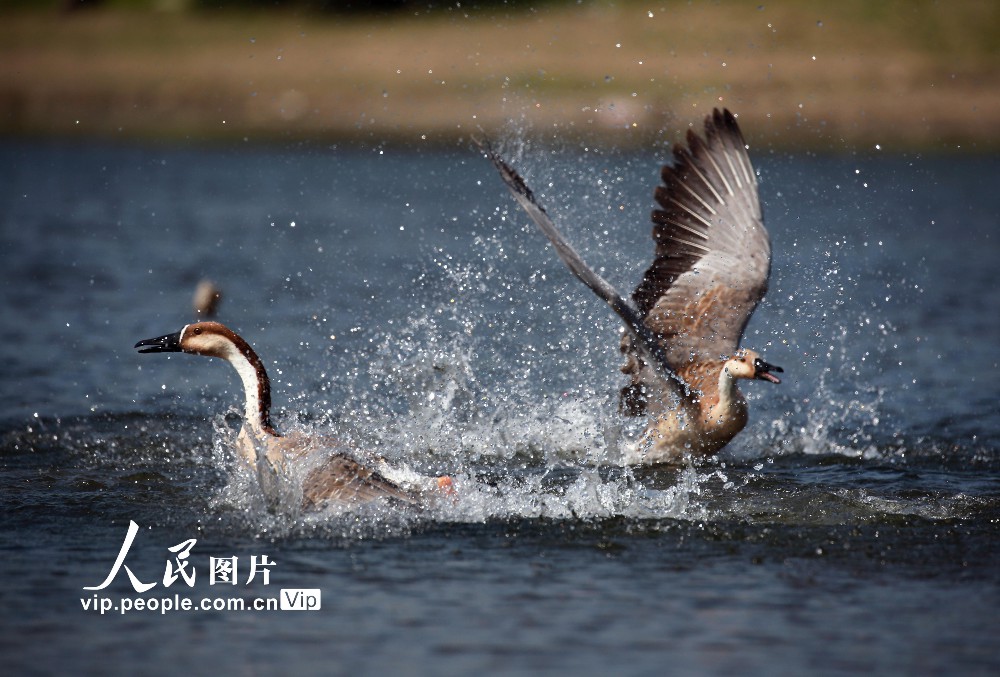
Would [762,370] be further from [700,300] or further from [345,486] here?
[345,486]

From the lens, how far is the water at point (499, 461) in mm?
5512

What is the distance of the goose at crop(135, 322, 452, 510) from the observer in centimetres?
697

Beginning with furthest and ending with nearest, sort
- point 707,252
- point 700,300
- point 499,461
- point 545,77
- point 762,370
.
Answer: point 545,77, point 707,252, point 700,300, point 499,461, point 762,370

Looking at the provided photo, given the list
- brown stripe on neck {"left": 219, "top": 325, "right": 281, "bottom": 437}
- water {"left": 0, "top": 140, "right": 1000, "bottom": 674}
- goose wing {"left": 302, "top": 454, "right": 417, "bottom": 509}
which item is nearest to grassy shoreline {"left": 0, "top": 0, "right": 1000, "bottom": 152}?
water {"left": 0, "top": 140, "right": 1000, "bottom": 674}

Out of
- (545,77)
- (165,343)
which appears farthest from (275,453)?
(545,77)

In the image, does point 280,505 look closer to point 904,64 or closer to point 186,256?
point 186,256

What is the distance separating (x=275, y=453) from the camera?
7.26m

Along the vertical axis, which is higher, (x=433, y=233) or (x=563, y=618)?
(x=433, y=233)

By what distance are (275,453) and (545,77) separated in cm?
2216

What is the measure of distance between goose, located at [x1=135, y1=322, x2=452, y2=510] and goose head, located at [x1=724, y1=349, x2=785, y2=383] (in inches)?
90.7

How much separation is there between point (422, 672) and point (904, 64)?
29.5m

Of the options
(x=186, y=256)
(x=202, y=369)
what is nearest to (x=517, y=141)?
(x=202, y=369)

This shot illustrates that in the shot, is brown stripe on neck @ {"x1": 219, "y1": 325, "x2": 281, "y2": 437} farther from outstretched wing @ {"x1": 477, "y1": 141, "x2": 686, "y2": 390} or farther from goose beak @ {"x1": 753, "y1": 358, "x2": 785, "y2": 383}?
goose beak @ {"x1": 753, "y1": 358, "x2": 785, "y2": 383}

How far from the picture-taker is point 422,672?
5102 mm
